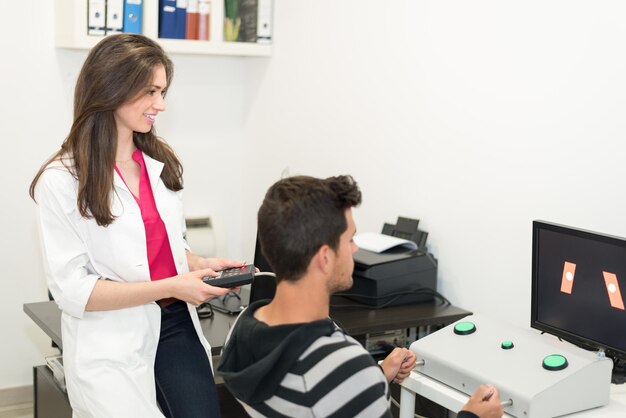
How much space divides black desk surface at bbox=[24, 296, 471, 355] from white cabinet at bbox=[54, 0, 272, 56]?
1.21m

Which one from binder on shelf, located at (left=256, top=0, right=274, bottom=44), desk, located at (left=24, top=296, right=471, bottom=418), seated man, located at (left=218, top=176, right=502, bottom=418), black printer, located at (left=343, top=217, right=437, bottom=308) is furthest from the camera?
binder on shelf, located at (left=256, top=0, right=274, bottom=44)

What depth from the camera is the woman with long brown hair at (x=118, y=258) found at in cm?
214

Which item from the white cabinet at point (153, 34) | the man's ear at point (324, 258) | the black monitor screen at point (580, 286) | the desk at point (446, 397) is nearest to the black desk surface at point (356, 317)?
the desk at point (446, 397)

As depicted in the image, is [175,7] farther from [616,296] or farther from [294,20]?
[616,296]

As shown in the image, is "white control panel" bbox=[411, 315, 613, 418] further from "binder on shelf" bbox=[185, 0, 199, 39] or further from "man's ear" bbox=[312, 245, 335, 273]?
"binder on shelf" bbox=[185, 0, 199, 39]

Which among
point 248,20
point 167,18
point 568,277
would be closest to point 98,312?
point 568,277

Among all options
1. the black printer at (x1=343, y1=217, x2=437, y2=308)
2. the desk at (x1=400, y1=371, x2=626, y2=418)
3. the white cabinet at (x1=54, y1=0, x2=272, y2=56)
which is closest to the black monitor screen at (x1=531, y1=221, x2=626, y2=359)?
the desk at (x1=400, y1=371, x2=626, y2=418)

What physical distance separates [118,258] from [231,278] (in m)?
0.29

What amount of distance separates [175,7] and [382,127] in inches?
42.6

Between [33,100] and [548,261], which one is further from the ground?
[33,100]

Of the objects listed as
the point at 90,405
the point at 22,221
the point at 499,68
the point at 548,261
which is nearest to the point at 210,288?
the point at 90,405

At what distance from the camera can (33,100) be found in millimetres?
3664

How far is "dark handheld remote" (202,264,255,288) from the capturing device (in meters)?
2.23

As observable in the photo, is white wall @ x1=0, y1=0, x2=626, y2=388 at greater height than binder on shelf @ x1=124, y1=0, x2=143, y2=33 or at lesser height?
lesser
